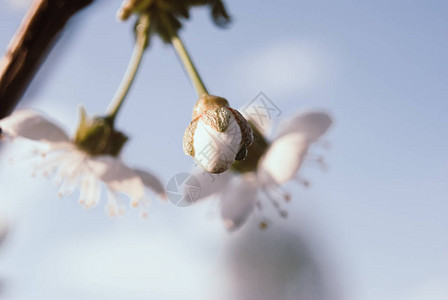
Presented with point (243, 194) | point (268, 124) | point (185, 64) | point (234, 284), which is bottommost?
point (234, 284)

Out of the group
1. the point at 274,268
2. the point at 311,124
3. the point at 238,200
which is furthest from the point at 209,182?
the point at 274,268

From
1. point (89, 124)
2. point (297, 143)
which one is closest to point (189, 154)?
point (297, 143)

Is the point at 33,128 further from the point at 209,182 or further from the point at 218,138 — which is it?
the point at 218,138

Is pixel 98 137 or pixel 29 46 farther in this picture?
pixel 98 137

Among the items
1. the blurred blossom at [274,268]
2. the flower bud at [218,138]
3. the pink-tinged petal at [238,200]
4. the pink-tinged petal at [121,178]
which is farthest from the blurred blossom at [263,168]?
the blurred blossom at [274,268]

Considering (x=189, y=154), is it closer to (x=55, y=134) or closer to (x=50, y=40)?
(x=50, y=40)

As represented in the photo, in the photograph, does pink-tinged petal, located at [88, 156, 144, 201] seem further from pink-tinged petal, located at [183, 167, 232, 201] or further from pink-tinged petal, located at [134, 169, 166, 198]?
pink-tinged petal, located at [183, 167, 232, 201]
